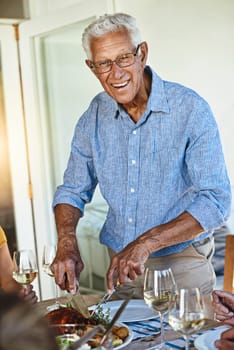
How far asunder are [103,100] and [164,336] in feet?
3.15

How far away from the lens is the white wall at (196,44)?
159 inches

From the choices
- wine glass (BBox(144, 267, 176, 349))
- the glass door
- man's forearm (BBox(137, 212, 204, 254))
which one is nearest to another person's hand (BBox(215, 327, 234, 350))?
wine glass (BBox(144, 267, 176, 349))

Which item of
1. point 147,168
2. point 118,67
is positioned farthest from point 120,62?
point 147,168

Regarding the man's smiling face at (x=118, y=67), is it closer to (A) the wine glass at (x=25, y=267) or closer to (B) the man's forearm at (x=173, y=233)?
(B) the man's forearm at (x=173, y=233)

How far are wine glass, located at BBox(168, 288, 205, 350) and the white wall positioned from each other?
8.98 feet

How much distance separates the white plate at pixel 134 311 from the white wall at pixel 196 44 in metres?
2.26

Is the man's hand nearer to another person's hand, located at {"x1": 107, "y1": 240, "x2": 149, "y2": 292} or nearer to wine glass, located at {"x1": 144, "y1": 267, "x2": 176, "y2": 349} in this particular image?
another person's hand, located at {"x1": 107, "y1": 240, "x2": 149, "y2": 292}

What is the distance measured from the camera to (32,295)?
6.42 ft

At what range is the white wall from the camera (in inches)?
159

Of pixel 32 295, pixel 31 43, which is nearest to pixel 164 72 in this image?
pixel 31 43

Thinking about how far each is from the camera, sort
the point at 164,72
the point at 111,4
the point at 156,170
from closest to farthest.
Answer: the point at 156,170 → the point at 111,4 → the point at 164,72

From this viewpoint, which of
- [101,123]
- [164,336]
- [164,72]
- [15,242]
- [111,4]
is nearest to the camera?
[164,336]

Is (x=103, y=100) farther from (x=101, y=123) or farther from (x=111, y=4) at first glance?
(x=111, y=4)

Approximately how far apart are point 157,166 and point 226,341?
753 millimetres
